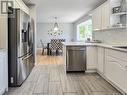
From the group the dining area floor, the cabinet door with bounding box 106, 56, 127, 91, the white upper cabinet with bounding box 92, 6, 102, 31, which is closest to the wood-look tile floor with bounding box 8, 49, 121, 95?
the cabinet door with bounding box 106, 56, 127, 91

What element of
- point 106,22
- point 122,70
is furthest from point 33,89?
point 106,22

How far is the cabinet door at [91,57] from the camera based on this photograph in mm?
5410

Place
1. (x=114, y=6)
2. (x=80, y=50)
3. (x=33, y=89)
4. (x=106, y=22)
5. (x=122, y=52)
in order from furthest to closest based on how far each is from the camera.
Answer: (x=80, y=50), (x=106, y=22), (x=114, y=6), (x=33, y=89), (x=122, y=52)

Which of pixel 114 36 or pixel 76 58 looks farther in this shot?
pixel 76 58

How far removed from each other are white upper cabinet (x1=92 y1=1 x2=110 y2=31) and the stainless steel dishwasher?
3.04 feet

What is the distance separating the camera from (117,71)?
3.50m

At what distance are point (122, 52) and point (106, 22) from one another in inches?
79.0

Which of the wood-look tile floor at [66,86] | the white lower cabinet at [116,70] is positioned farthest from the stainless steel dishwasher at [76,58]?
the white lower cabinet at [116,70]

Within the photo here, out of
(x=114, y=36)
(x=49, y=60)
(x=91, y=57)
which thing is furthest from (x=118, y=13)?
(x=49, y=60)

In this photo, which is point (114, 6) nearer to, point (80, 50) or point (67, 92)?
point (80, 50)

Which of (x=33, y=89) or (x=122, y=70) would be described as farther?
(x=33, y=89)

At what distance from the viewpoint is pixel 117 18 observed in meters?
4.83

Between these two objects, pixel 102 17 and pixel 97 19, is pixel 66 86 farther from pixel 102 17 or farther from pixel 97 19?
pixel 97 19

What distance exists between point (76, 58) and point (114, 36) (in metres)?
1.30
